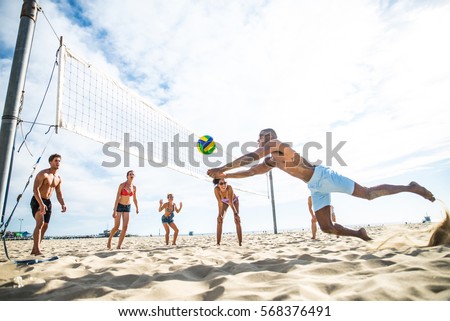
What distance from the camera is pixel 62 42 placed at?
4.02 m

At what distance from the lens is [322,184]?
3.28 meters

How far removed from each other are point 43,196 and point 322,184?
14.8 feet

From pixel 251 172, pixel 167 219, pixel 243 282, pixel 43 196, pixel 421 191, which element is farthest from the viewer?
pixel 167 219

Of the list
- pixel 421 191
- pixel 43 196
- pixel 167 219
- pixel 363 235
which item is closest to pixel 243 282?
pixel 363 235

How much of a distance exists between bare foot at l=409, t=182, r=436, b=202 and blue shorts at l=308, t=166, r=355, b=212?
0.78m

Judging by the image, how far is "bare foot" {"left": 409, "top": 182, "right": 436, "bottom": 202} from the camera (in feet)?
10.3

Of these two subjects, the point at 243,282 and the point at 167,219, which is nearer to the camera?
the point at 243,282

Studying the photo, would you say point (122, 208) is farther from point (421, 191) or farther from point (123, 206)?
point (421, 191)
